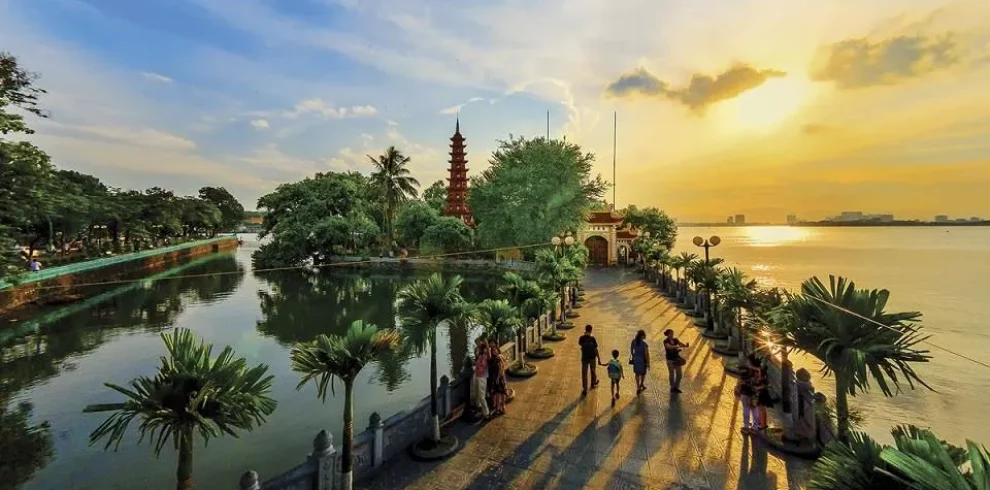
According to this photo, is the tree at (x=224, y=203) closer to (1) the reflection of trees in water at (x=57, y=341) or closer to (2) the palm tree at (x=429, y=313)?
(1) the reflection of trees in water at (x=57, y=341)

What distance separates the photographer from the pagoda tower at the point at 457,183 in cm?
6178

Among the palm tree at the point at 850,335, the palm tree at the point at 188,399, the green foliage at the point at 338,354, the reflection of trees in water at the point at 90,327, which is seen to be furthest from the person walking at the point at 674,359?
the reflection of trees in water at the point at 90,327

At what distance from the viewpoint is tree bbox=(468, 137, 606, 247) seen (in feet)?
126

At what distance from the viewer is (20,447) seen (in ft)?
38.7

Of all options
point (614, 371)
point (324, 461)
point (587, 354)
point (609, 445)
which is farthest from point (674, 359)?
point (324, 461)

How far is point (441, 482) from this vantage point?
738cm

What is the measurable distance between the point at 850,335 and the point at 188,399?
913cm

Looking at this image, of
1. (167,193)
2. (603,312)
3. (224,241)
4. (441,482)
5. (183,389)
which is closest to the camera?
(183,389)

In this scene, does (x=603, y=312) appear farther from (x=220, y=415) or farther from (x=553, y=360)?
(x=220, y=415)

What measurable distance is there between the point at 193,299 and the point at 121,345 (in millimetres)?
15248

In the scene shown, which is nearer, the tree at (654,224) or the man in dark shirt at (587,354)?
the man in dark shirt at (587,354)

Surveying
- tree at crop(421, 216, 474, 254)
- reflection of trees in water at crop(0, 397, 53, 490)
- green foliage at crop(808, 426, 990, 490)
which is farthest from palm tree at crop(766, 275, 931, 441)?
tree at crop(421, 216, 474, 254)

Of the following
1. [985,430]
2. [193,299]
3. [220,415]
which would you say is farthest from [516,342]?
[193,299]

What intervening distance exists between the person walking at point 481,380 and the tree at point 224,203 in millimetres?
113146
